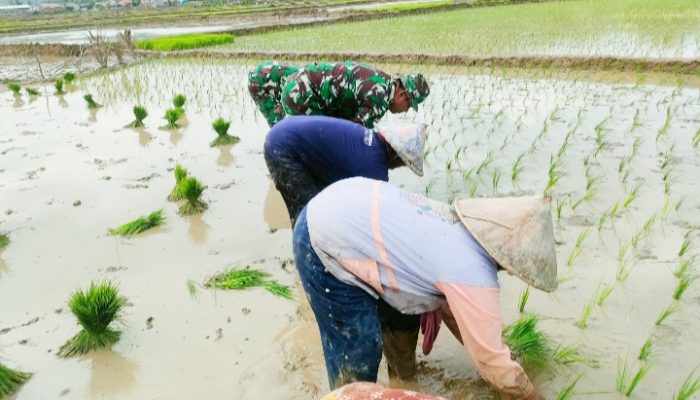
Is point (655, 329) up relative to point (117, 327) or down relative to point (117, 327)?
up

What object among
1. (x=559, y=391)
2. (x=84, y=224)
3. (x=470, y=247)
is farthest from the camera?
(x=84, y=224)

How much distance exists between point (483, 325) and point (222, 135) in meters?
4.65

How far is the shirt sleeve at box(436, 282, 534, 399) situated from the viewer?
4.88ft

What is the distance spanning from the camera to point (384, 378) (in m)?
2.23

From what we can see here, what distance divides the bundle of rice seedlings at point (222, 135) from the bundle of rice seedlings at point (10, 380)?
3606 millimetres

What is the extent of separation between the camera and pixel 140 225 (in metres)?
3.72

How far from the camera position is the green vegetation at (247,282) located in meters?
2.90

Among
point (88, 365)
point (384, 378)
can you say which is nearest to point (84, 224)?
point (88, 365)

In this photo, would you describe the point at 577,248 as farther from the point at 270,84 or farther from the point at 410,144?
the point at 270,84

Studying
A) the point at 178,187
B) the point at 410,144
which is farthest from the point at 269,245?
the point at 410,144

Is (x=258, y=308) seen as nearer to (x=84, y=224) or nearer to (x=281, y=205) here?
(x=281, y=205)

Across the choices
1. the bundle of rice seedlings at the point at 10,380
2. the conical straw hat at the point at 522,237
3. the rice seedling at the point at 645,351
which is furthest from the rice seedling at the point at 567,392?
the bundle of rice seedlings at the point at 10,380

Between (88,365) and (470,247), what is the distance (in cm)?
190

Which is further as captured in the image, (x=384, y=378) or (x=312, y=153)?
(x=312, y=153)
